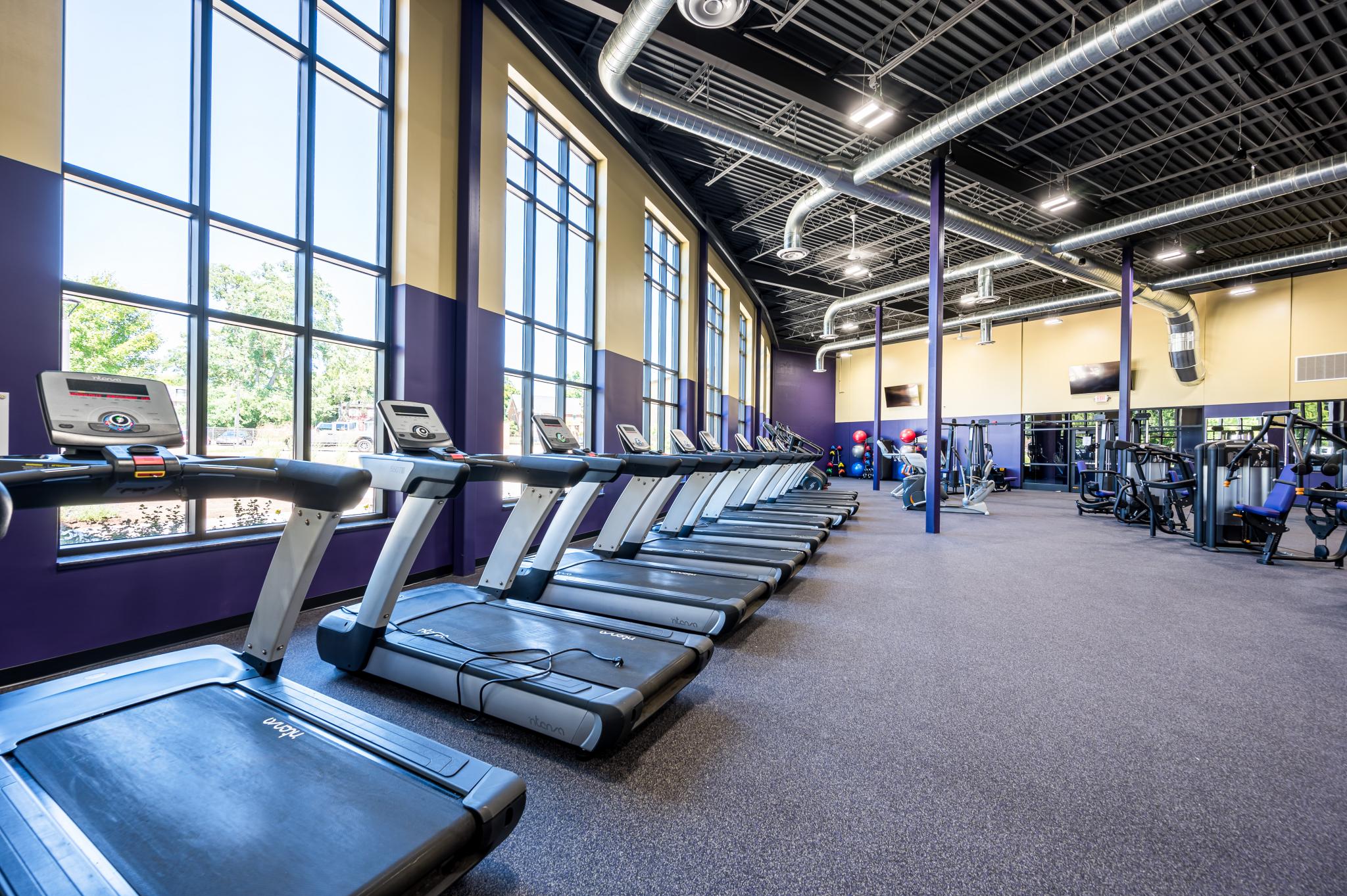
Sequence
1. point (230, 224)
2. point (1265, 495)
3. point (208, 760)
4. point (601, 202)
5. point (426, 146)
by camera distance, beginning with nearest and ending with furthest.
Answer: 1. point (208, 760)
2. point (230, 224)
3. point (426, 146)
4. point (1265, 495)
5. point (601, 202)

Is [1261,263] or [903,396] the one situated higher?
[1261,263]

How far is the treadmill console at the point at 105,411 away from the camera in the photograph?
5.40 feet

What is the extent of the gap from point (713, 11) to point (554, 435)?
326cm

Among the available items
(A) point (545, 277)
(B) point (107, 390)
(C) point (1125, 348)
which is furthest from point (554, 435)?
(C) point (1125, 348)

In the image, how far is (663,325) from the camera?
30.5ft

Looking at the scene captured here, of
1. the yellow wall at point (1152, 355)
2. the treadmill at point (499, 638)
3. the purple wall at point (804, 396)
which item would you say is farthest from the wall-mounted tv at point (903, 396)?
the treadmill at point (499, 638)

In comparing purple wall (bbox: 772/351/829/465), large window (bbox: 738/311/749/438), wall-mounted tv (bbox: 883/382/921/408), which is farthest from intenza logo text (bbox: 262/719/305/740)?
wall-mounted tv (bbox: 883/382/921/408)

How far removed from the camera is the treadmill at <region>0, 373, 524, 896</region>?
45.7 inches

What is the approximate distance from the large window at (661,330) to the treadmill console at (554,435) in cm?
448

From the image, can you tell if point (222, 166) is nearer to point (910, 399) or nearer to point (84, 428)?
point (84, 428)

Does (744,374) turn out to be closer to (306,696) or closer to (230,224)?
(230,224)

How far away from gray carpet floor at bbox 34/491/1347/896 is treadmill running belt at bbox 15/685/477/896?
0.29 meters

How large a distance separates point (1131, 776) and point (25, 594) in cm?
442

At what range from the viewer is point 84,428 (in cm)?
169
